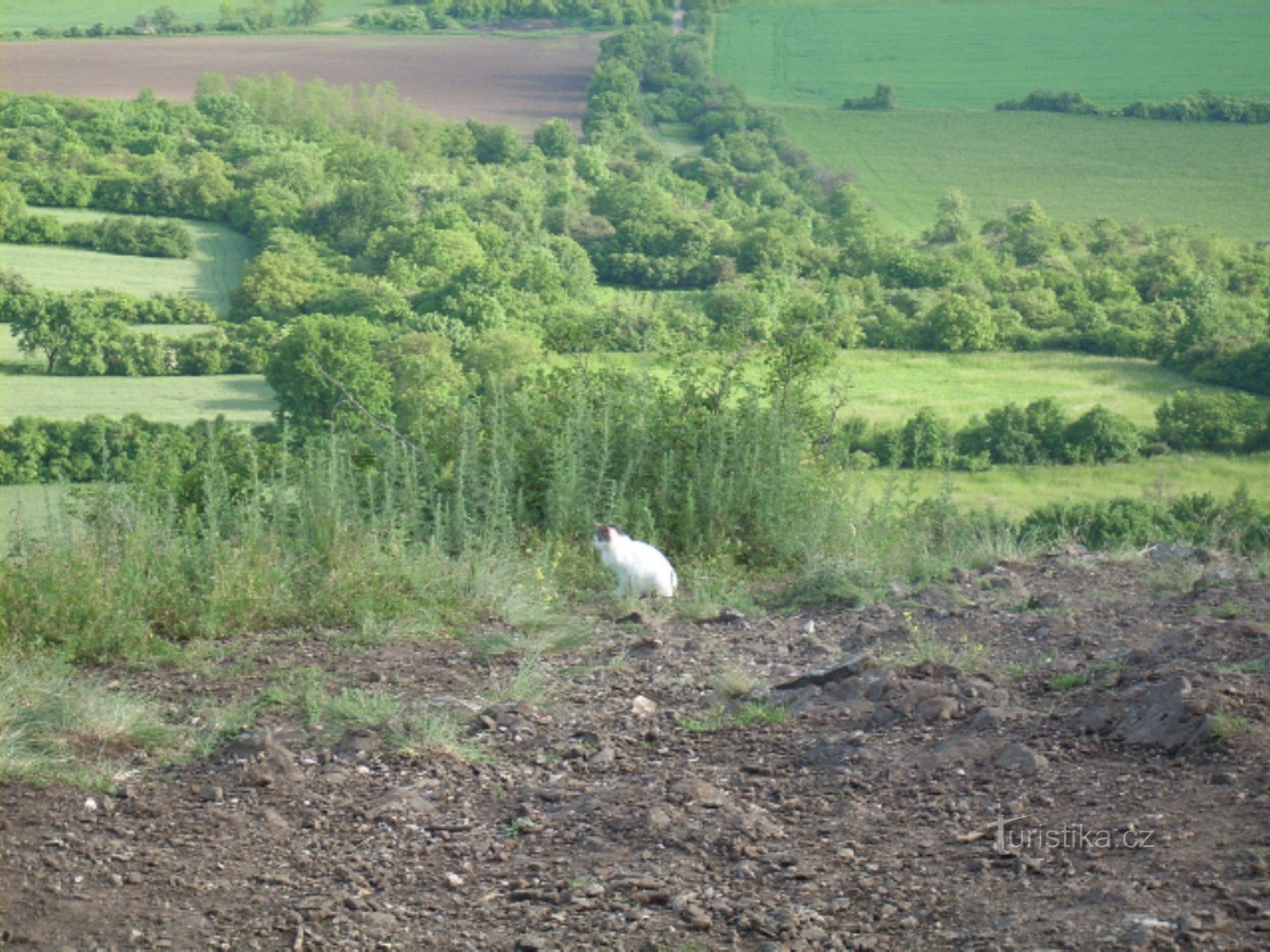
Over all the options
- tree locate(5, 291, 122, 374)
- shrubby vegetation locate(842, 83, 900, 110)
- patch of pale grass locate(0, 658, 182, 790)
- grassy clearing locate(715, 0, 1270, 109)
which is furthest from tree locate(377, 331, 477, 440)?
grassy clearing locate(715, 0, 1270, 109)

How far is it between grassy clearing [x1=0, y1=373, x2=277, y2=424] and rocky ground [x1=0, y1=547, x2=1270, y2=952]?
1977 centimetres

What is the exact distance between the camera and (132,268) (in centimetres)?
3800

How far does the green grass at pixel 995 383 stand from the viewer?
27062mm

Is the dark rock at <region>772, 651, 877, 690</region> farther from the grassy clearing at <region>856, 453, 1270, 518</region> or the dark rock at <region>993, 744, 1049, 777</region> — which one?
the grassy clearing at <region>856, 453, 1270, 518</region>

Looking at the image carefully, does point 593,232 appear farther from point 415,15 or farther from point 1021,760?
point 1021,760

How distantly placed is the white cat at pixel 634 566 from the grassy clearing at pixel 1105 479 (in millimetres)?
12970

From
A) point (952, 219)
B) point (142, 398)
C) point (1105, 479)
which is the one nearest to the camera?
point (1105, 479)

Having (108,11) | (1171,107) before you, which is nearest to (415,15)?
(108,11)

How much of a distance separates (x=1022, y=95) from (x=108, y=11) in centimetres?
3972

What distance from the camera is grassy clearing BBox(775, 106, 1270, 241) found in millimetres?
42562

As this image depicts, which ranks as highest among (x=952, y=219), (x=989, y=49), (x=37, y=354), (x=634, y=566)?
(x=989, y=49)

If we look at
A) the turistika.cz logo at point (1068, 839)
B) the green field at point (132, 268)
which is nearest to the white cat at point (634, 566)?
the turistika.cz logo at point (1068, 839)

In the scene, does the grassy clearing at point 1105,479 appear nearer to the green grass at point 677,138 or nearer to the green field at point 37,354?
the green field at point 37,354

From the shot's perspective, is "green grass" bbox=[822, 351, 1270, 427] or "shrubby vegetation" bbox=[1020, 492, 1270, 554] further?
"green grass" bbox=[822, 351, 1270, 427]
